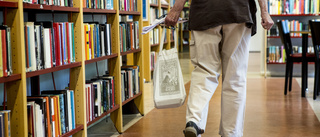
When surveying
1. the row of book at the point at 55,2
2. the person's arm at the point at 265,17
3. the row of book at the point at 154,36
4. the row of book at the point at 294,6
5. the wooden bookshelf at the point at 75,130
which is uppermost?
the row of book at the point at 294,6

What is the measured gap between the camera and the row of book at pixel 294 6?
719cm

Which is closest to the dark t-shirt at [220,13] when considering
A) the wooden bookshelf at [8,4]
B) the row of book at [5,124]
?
the wooden bookshelf at [8,4]

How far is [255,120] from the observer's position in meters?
3.83

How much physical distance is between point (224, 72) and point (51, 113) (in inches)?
39.8

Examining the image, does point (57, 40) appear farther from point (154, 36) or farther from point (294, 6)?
point (294, 6)

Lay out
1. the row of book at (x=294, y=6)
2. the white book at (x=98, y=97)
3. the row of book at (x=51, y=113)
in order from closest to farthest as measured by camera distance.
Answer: the row of book at (x=51, y=113)
the white book at (x=98, y=97)
the row of book at (x=294, y=6)

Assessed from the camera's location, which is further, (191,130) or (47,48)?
(191,130)

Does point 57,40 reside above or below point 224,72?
above

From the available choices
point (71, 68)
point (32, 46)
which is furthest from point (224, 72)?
point (32, 46)

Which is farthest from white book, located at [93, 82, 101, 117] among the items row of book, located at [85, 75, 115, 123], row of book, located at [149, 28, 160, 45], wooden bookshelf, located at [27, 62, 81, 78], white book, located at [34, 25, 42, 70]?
row of book, located at [149, 28, 160, 45]

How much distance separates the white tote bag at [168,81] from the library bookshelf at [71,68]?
0.43 meters

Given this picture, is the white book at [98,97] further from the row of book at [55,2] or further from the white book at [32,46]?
the white book at [32,46]

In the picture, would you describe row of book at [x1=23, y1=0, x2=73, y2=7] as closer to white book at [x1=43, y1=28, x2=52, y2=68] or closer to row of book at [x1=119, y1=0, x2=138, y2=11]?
white book at [x1=43, y1=28, x2=52, y2=68]

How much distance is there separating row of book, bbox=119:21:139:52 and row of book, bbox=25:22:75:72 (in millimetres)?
994
